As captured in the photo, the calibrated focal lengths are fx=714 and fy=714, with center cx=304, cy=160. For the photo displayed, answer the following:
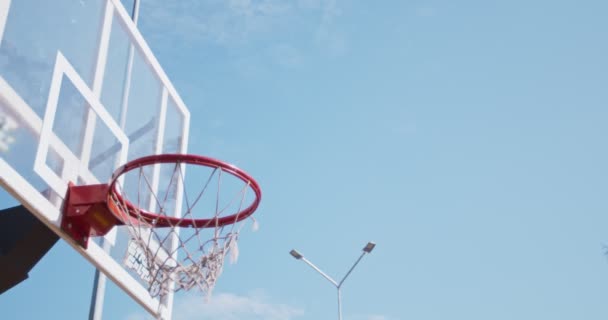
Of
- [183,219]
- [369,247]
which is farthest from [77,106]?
[369,247]

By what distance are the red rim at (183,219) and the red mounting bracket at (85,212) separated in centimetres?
9

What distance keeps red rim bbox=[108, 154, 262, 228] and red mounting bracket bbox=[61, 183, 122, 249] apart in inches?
3.4

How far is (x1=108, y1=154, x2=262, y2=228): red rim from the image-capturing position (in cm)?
490

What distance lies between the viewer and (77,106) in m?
5.02

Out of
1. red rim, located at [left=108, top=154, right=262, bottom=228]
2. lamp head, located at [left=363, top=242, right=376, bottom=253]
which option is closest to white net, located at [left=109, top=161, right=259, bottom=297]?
red rim, located at [left=108, top=154, right=262, bottom=228]

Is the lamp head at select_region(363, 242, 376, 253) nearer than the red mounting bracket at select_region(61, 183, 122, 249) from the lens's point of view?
No

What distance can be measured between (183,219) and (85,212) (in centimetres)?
79

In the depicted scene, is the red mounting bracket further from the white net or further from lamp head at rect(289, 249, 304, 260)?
lamp head at rect(289, 249, 304, 260)

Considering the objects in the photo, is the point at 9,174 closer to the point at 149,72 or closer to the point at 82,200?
the point at 82,200

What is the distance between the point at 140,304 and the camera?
5410 millimetres

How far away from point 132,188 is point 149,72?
1.16 metres

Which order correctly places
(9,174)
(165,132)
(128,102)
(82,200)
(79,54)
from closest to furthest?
1. (9,174)
2. (82,200)
3. (79,54)
4. (128,102)
5. (165,132)

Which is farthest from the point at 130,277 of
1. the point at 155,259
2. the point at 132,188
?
the point at 132,188

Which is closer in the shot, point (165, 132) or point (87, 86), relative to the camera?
point (87, 86)
